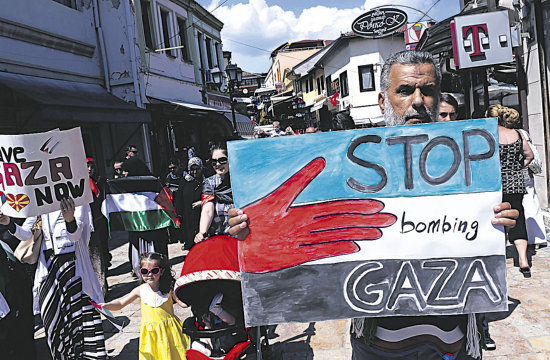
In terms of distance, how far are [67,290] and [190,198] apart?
3836 mm

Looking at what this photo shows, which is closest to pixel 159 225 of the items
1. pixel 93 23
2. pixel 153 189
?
pixel 153 189

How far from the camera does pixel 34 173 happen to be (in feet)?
10.8

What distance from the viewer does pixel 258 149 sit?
1.95 m

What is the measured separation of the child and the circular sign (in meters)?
16.7

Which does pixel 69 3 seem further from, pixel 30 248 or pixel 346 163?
pixel 346 163

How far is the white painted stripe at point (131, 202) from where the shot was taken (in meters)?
5.88

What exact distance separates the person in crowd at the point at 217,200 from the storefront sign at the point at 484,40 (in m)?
5.89

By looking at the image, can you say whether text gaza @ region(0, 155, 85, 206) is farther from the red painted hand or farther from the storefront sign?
the storefront sign

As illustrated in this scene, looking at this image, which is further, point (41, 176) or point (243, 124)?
point (243, 124)

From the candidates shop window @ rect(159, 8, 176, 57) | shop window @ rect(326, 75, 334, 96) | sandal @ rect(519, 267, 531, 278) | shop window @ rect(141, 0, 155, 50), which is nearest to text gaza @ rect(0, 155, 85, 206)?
sandal @ rect(519, 267, 531, 278)

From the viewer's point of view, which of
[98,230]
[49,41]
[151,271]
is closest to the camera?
[151,271]

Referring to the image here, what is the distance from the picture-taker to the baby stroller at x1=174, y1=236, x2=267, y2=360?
311cm

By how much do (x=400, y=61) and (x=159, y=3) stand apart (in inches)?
661

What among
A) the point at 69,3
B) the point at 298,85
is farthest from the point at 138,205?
the point at 298,85
